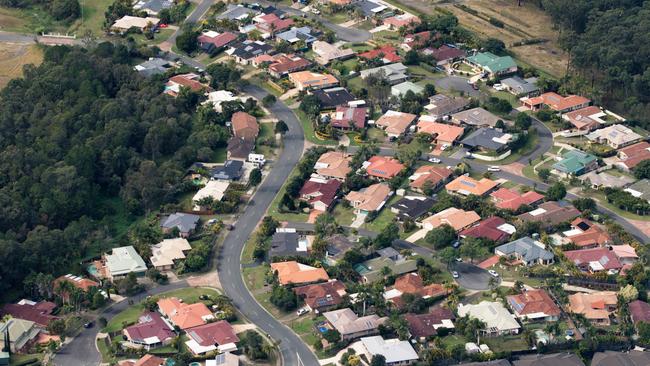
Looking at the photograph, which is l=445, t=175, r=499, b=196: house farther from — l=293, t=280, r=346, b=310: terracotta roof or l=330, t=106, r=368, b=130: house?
l=293, t=280, r=346, b=310: terracotta roof

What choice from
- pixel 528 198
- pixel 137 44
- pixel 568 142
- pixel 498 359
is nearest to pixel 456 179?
pixel 528 198

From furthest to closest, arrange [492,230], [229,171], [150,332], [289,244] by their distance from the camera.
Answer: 1. [229,171]
2. [492,230]
3. [289,244]
4. [150,332]

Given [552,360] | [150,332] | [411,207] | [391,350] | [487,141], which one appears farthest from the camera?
[487,141]

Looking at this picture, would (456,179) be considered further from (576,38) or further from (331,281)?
(576,38)

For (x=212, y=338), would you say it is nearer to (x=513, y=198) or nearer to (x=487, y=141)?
(x=513, y=198)

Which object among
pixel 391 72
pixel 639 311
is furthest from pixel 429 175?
pixel 639 311

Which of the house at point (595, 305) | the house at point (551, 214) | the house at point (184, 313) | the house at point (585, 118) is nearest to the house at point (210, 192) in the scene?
the house at point (184, 313)

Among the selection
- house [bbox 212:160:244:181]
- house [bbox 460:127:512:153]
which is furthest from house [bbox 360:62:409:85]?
house [bbox 212:160:244:181]
